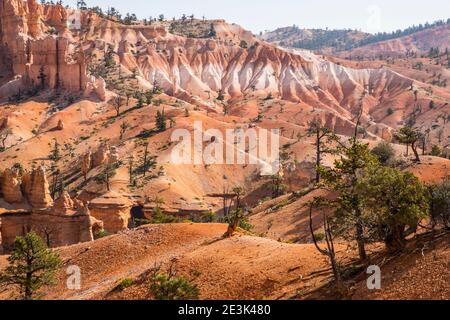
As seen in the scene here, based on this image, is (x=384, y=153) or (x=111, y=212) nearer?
(x=111, y=212)

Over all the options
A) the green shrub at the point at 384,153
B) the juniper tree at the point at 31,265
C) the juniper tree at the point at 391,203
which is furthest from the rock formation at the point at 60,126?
the juniper tree at the point at 391,203

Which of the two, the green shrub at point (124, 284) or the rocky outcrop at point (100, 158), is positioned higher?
the rocky outcrop at point (100, 158)

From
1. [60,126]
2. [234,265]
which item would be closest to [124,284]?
[234,265]

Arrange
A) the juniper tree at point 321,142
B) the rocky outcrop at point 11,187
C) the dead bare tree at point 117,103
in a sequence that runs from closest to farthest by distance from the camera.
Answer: the juniper tree at point 321,142
the rocky outcrop at point 11,187
the dead bare tree at point 117,103

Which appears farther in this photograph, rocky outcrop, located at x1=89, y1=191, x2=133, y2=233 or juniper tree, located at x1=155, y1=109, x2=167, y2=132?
juniper tree, located at x1=155, y1=109, x2=167, y2=132

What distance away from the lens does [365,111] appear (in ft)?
457

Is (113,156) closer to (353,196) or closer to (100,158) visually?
(100,158)

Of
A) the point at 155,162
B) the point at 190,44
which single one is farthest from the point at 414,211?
the point at 190,44

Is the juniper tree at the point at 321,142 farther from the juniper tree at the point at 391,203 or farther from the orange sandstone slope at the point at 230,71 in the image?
the orange sandstone slope at the point at 230,71

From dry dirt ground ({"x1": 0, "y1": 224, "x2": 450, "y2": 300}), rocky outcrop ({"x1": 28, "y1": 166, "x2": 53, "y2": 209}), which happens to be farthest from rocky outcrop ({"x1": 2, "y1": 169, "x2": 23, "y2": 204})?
dry dirt ground ({"x1": 0, "y1": 224, "x2": 450, "y2": 300})

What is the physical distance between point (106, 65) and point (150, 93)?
67.2 feet

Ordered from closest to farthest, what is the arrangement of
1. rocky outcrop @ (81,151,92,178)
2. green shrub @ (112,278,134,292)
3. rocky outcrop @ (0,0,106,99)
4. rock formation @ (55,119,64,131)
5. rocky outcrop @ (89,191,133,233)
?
green shrub @ (112,278,134,292)
rocky outcrop @ (89,191,133,233)
rocky outcrop @ (81,151,92,178)
rock formation @ (55,119,64,131)
rocky outcrop @ (0,0,106,99)

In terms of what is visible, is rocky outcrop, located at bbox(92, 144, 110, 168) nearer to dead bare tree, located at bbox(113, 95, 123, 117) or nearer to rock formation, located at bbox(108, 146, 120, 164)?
rock formation, located at bbox(108, 146, 120, 164)

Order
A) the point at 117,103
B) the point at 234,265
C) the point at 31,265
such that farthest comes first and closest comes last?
the point at 117,103, the point at 31,265, the point at 234,265
